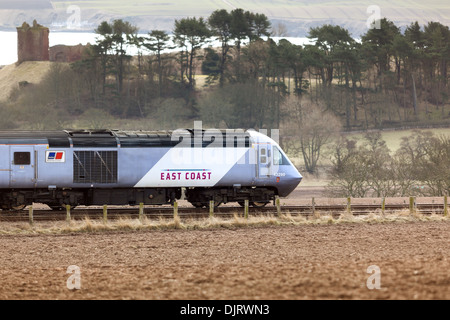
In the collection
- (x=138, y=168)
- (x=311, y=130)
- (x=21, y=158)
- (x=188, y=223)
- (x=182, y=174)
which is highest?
(x=311, y=130)

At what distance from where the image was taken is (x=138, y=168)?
3175 centimetres

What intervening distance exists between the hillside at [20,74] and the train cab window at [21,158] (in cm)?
10486

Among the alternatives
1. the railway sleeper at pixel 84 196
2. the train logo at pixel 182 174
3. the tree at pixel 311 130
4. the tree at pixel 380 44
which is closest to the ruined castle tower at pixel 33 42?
the tree at pixel 380 44

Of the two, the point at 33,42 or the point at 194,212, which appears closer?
the point at 194,212

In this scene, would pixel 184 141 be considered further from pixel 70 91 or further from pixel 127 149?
pixel 70 91

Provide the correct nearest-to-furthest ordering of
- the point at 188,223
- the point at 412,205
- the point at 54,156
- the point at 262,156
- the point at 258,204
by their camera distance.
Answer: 1. the point at 188,223
2. the point at 54,156
3. the point at 412,205
4. the point at 262,156
5. the point at 258,204

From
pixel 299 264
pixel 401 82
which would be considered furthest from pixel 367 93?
pixel 299 264

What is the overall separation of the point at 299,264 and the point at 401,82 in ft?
375

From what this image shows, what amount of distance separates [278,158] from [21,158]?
10.9 m

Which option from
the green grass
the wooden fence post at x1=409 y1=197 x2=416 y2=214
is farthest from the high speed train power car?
the green grass

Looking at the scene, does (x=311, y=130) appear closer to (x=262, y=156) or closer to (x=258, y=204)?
(x=258, y=204)

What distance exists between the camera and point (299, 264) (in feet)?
57.2

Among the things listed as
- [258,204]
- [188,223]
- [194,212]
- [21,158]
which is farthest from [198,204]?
[21,158]

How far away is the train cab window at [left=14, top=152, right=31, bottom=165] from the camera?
30.4m
